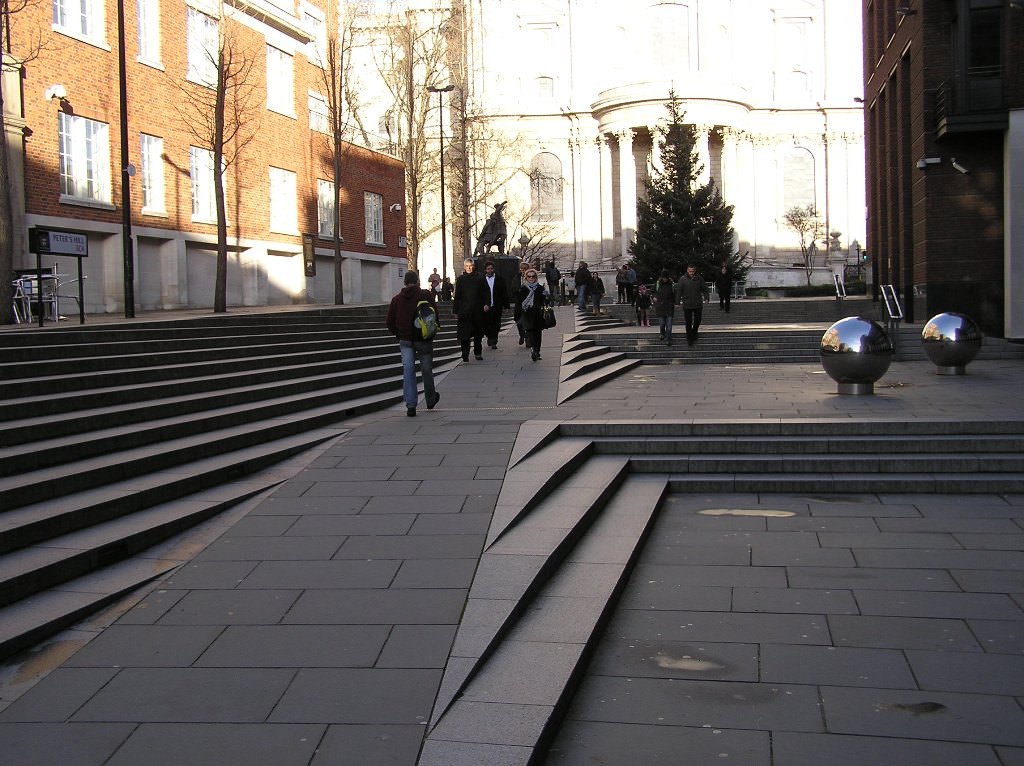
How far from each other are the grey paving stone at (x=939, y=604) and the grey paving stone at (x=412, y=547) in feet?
8.46

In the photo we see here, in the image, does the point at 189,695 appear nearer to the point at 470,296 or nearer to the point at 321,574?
the point at 321,574

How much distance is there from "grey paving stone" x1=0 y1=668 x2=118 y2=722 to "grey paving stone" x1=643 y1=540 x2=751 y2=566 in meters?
4.05

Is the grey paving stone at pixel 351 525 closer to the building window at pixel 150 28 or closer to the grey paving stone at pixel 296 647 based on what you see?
the grey paving stone at pixel 296 647

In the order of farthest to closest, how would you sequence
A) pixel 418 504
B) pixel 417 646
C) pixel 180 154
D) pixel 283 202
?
pixel 283 202
pixel 180 154
pixel 418 504
pixel 417 646

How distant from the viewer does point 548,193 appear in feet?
247

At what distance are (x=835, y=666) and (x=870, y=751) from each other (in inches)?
41.6

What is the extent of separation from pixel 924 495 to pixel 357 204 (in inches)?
1252

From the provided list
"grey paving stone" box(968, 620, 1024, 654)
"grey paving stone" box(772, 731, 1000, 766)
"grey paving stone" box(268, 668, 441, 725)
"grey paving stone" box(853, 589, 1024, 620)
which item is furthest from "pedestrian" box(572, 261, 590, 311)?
"grey paving stone" box(772, 731, 1000, 766)

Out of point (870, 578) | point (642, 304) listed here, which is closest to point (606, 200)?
point (642, 304)

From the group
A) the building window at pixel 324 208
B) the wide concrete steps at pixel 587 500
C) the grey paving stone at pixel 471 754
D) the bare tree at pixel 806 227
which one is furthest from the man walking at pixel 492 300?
the bare tree at pixel 806 227

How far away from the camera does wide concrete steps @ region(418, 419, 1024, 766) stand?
15.9ft

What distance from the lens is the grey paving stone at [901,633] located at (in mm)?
5957

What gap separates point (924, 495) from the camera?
1005 centimetres

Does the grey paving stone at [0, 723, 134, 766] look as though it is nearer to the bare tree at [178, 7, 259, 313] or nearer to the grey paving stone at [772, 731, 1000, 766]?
the grey paving stone at [772, 731, 1000, 766]
